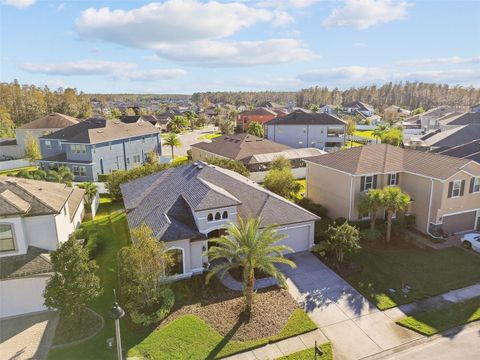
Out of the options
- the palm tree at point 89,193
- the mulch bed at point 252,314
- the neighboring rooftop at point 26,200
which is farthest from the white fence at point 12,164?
the mulch bed at point 252,314

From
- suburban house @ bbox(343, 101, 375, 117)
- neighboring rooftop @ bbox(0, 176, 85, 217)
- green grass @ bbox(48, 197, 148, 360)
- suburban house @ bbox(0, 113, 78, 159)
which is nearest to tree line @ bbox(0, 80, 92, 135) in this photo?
suburban house @ bbox(0, 113, 78, 159)

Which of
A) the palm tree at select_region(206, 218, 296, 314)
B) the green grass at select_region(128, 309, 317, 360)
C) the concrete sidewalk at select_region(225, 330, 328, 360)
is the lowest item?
the concrete sidewalk at select_region(225, 330, 328, 360)

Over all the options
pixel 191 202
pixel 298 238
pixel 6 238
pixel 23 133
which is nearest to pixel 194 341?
pixel 191 202

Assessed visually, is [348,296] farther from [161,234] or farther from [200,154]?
[200,154]

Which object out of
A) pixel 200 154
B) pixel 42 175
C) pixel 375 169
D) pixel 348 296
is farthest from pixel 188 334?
pixel 200 154

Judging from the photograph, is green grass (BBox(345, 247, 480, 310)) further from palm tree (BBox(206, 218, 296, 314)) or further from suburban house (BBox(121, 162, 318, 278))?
palm tree (BBox(206, 218, 296, 314))
